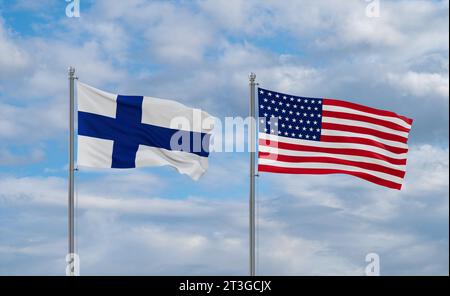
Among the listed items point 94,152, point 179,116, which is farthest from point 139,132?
point 94,152

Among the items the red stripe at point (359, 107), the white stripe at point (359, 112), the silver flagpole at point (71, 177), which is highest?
the red stripe at point (359, 107)

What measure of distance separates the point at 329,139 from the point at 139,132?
5.73 meters

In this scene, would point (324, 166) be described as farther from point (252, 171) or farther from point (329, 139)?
point (252, 171)

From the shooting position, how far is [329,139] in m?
24.3

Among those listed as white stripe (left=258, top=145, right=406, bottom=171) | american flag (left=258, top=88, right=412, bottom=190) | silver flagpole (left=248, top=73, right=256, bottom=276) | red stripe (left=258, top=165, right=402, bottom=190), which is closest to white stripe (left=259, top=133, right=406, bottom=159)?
american flag (left=258, top=88, right=412, bottom=190)

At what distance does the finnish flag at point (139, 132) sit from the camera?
23.2 metres

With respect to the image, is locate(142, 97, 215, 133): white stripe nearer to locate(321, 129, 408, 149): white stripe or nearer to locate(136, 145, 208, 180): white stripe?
locate(136, 145, 208, 180): white stripe

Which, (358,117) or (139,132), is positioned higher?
(358,117)

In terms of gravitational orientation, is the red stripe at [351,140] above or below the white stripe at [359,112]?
below

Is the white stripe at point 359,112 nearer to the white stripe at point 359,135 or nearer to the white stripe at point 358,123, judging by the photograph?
the white stripe at point 358,123

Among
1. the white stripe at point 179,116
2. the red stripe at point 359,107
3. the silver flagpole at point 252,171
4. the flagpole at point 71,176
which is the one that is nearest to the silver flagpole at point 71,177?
the flagpole at point 71,176

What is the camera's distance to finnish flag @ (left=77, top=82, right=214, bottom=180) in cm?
2320
